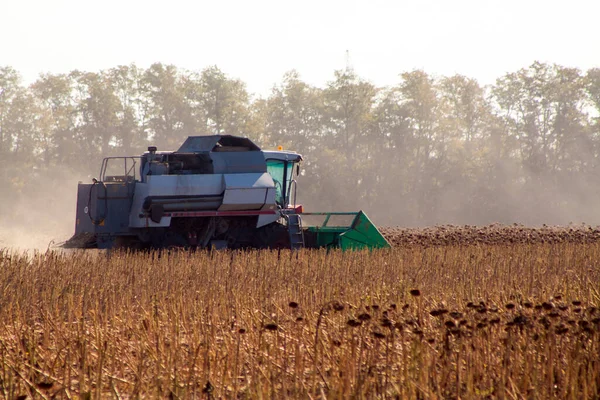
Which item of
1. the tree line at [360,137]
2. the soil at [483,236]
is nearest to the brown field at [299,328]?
the soil at [483,236]

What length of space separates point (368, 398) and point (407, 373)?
0.27 metres

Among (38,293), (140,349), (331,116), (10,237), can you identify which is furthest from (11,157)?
(140,349)

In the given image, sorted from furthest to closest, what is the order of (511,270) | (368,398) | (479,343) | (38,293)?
(511,270)
(38,293)
(479,343)
(368,398)

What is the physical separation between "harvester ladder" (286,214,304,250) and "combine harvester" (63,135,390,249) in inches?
0.7

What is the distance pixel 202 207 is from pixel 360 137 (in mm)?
34712

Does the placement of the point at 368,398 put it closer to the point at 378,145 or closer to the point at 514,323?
the point at 514,323

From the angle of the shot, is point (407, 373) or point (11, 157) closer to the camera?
point (407, 373)

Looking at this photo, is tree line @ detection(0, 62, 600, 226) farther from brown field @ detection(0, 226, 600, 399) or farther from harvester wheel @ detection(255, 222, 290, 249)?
brown field @ detection(0, 226, 600, 399)

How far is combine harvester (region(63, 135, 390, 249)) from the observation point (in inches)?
551

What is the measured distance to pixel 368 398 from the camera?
420 cm

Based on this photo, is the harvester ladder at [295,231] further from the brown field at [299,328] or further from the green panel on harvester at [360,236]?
the brown field at [299,328]

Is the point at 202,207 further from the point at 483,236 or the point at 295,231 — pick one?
the point at 483,236

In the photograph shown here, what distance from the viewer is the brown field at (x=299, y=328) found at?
14.6 ft

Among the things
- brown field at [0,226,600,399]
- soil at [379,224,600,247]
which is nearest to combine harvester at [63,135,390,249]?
brown field at [0,226,600,399]
